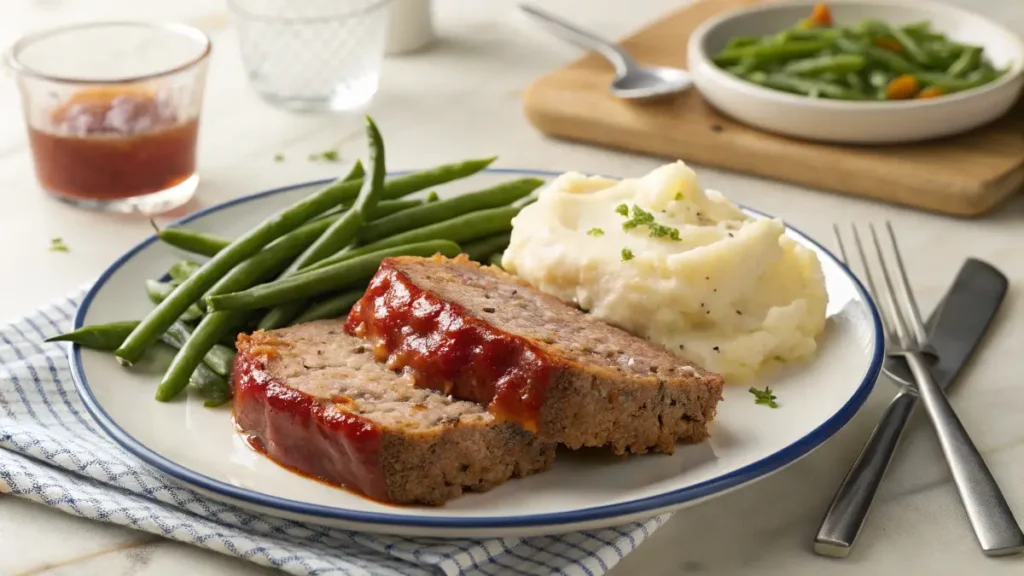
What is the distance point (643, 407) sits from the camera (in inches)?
115

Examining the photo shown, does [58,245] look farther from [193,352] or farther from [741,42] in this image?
[741,42]

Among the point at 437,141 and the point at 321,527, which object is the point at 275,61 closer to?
the point at 437,141

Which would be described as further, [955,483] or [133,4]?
[133,4]

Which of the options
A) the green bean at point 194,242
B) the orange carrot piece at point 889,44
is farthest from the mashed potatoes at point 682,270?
the orange carrot piece at point 889,44

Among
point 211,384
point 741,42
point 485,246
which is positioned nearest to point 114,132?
point 485,246

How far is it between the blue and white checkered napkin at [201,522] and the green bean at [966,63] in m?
3.21

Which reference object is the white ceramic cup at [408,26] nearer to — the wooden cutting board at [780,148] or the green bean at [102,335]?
the wooden cutting board at [780,148]

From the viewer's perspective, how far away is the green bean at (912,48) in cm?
538

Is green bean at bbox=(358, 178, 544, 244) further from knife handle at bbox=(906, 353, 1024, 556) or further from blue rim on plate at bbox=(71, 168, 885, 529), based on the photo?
knife handle at bbox=(906, 353, 1024, 556)

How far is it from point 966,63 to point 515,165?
6.48ft

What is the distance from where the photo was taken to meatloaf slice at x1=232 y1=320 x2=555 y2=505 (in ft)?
8.91

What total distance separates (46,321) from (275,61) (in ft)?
6.94

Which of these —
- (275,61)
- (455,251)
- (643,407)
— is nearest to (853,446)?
(643,407)


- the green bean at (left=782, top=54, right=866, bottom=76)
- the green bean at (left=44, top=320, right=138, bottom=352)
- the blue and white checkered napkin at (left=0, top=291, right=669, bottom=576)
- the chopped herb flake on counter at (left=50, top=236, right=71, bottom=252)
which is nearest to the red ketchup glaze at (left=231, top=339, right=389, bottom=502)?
the blue and white checkered napkin at (left=0, top=291, right=669, bottom=576)
